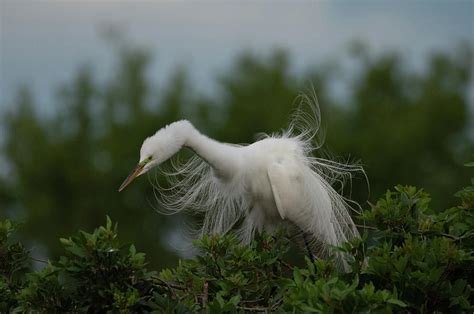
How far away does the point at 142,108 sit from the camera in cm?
3112

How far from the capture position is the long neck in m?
5.01

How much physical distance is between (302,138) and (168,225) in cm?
2071

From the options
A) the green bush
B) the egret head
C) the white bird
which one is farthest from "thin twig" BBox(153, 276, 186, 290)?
the white bird

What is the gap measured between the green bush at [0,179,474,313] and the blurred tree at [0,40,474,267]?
861 inches

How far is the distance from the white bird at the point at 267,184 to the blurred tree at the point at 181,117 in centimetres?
1970

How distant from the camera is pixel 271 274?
364 cm

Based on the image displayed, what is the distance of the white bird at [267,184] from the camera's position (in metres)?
5.32

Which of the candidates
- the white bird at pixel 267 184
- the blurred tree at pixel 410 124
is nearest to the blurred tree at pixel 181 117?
the blurred tree at pixel 410 124

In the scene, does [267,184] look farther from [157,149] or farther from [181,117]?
[181,117]

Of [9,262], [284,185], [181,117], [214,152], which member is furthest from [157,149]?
[181,117]

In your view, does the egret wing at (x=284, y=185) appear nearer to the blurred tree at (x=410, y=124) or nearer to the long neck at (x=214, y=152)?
the long neck at (x=214, y=152)

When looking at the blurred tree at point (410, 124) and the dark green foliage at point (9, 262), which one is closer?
the dark green foliage at point (9, 262)

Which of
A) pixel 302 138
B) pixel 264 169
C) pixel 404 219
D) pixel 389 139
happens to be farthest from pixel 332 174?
pixel 389 139

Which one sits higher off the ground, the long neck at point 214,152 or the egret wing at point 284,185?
the long neck at point 214,152
